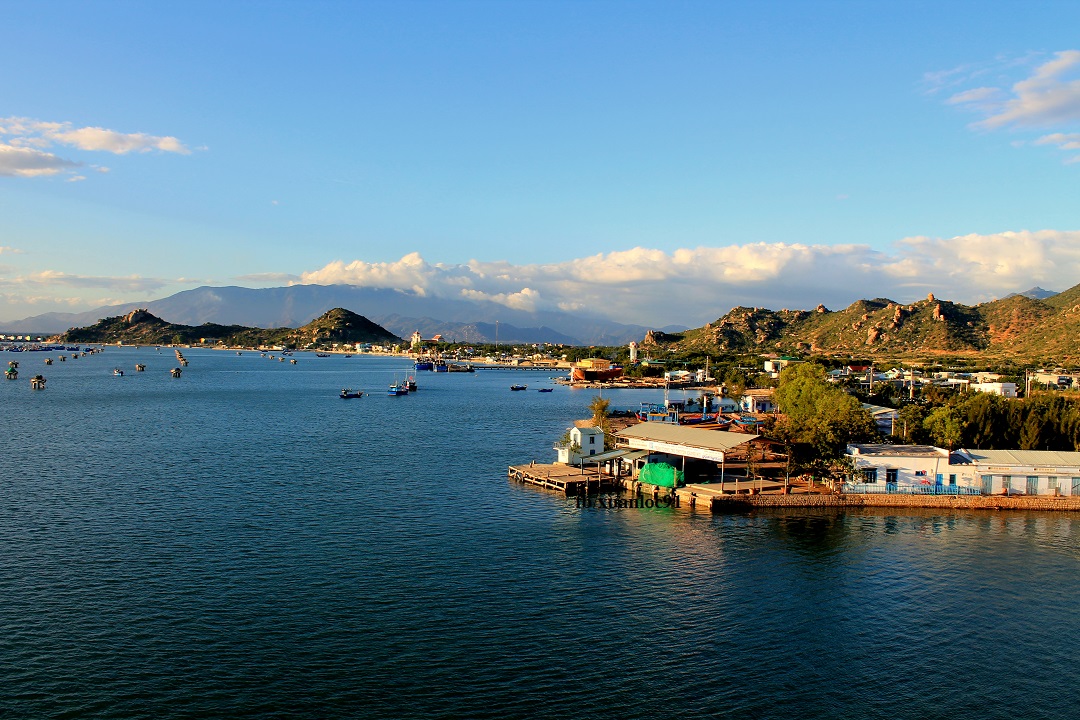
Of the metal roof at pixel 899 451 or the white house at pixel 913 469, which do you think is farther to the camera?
the metal roof at pixel 899 451

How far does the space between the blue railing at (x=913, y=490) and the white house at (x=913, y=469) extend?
7 centimetres

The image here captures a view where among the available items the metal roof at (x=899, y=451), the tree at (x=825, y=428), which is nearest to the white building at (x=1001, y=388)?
the tree at (x=825, y=428)

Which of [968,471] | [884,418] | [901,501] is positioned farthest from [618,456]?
[884,418]

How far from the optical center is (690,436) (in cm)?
5116

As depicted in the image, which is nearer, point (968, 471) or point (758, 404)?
point (968, 471)

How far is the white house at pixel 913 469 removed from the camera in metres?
45.9

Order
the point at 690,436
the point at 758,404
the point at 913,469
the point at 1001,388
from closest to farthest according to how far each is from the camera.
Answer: the point at 913,469, the point at 690,436, the point at 1001,388, the point at 758,404

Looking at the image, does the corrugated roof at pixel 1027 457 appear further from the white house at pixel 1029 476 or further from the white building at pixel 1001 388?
the white building at pixel 1001 388

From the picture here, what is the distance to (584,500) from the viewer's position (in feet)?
153

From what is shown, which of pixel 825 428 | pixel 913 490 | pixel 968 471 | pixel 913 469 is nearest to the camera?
pixel 913 490

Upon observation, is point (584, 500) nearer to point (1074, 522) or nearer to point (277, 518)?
point (277, 518)

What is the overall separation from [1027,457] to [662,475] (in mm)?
23358

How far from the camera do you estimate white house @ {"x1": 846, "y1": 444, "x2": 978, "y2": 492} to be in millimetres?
45906

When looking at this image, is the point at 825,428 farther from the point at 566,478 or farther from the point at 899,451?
the point at 566,478
